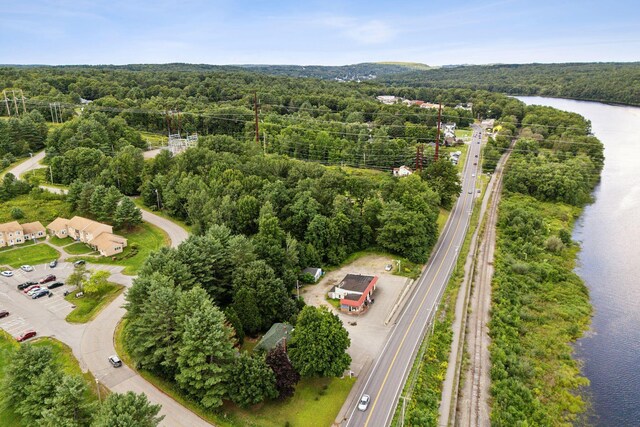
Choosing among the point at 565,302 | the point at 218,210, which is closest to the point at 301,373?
the point at 218,210

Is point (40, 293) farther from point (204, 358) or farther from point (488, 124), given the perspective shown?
point (488, 124)

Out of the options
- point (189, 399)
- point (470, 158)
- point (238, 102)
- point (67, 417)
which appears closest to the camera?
point (67, 417)

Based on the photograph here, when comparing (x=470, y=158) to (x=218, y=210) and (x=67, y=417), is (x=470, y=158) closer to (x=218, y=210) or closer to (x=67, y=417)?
(x=218, y=210)

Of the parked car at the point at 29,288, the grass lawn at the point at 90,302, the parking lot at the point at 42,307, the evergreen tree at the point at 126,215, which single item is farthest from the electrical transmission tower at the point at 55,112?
the grass lawn at the point at 90,302

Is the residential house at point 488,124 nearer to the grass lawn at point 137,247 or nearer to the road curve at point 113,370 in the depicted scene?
the grass lawn at point 137,247

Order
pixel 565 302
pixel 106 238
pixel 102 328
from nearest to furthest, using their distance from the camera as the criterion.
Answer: pixel 102 328 < pixel 565 302 < pixel 106 238

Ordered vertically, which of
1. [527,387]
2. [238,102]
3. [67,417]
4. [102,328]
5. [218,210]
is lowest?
[527,387]
